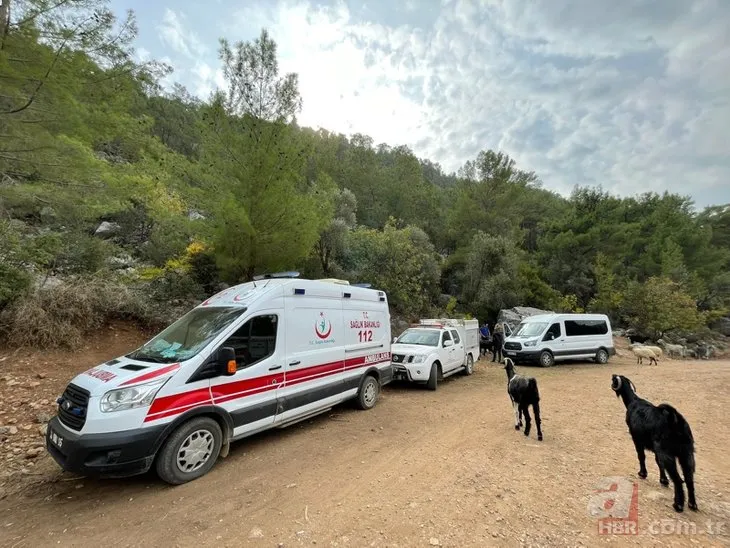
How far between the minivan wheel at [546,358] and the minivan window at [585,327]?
133 centimetres

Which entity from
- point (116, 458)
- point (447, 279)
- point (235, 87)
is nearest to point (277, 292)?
point (116, 458)

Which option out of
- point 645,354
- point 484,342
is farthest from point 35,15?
point 645,354

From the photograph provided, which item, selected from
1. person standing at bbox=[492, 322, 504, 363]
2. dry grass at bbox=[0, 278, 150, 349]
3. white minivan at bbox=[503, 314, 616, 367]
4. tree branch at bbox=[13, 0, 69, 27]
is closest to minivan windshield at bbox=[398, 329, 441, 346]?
person standing at bbox=[492, 322, 504, 363]

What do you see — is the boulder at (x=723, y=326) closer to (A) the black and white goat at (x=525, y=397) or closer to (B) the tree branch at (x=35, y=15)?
(A) the black and white goat at (x=525, y=397)

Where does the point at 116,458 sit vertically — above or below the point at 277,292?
below

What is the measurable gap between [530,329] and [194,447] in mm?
14897

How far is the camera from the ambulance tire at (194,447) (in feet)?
13.0

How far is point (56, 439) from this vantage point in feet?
12.6

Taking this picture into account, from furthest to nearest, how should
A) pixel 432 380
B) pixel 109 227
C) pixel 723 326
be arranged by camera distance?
1. pixel 723 326
2. pixel 109 227
3. pixel 432 380

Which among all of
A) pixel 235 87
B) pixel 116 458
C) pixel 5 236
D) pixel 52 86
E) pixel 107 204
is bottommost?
pixel 116 458

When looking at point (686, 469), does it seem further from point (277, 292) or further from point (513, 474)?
point (277, 292)

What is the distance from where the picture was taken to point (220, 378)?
449 cm

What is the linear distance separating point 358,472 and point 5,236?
30.6ft

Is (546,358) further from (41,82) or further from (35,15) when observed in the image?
(35,15)
